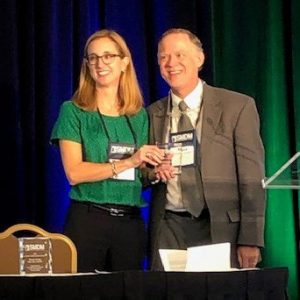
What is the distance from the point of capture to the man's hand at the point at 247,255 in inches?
108

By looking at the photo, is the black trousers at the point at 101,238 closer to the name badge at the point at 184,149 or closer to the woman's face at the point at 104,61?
the name badge at the point at 184,149

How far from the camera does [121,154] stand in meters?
2.67

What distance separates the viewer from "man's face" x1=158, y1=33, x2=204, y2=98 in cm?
278

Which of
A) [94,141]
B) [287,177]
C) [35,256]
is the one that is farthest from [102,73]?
[35,256]

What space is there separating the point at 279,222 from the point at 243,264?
→ 1.06 m

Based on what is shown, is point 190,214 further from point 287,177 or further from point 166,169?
point 287,177

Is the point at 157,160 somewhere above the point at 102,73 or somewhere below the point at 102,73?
below

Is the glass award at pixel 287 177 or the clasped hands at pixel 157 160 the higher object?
the clasped hands at pixel 157 160

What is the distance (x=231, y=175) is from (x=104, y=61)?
1.92 feet

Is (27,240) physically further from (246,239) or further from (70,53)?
(70,53)

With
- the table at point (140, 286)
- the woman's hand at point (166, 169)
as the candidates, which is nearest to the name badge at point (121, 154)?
the woman's hand at point (166, 169)

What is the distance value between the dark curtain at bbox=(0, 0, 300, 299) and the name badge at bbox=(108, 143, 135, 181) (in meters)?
0.77

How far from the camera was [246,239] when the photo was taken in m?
2.71

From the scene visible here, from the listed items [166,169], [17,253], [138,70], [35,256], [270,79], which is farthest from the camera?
[270,79]
